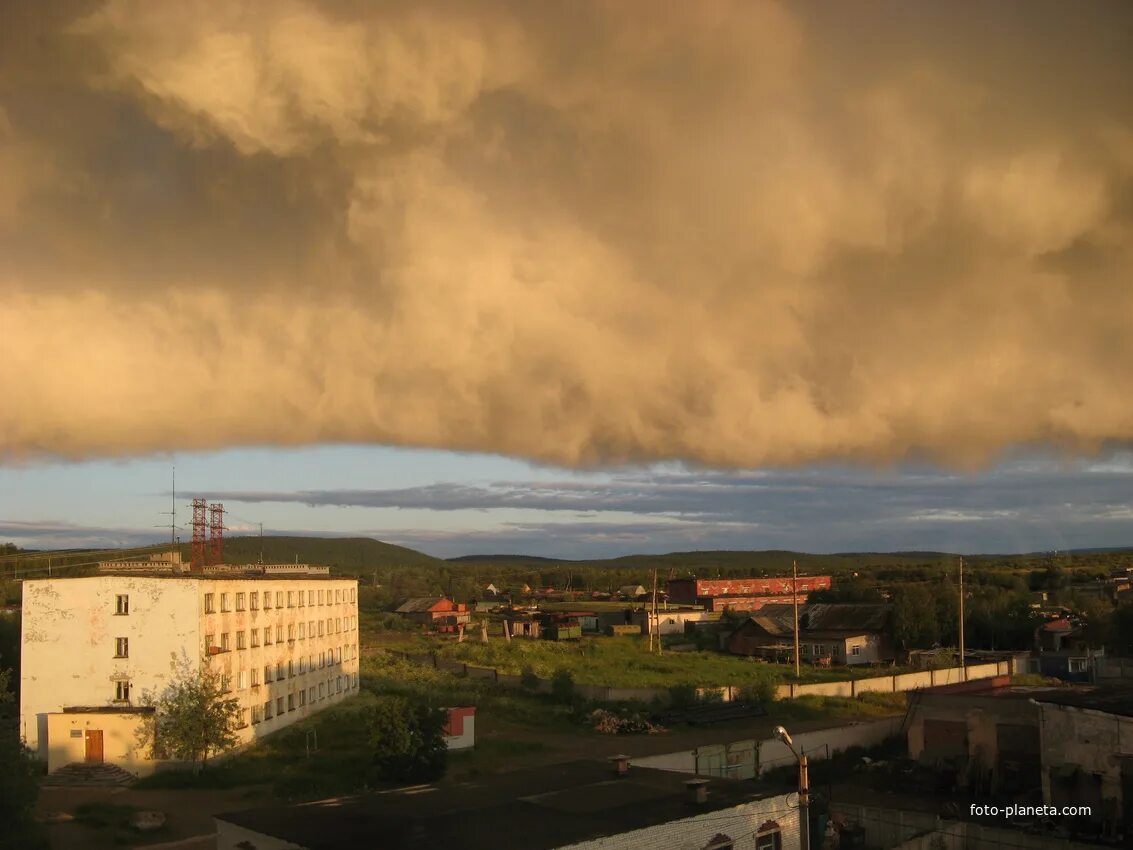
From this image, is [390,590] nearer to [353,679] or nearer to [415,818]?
[353,679]

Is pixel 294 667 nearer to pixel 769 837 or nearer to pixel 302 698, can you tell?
pixel 302 698

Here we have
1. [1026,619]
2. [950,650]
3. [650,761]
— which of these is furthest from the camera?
[1026,619]

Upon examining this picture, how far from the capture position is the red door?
3572 cm

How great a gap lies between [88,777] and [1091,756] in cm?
3243

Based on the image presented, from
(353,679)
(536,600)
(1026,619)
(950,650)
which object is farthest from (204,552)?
(536,600)

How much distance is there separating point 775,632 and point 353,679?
3157cm

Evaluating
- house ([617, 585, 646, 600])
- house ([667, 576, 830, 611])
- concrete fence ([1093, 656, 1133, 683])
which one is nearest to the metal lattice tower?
concrete fence ([1093, 656, 1133, 683])

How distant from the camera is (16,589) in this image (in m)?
81.0

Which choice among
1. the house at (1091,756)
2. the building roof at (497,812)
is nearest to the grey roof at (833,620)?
the house at (1091,756)

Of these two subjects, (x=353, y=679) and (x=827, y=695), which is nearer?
(x=827, y=695)

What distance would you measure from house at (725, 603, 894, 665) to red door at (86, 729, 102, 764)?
152ft

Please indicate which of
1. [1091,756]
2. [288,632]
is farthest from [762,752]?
[288,632]

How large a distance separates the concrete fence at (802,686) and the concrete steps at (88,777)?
876 inches

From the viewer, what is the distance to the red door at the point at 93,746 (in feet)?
117
